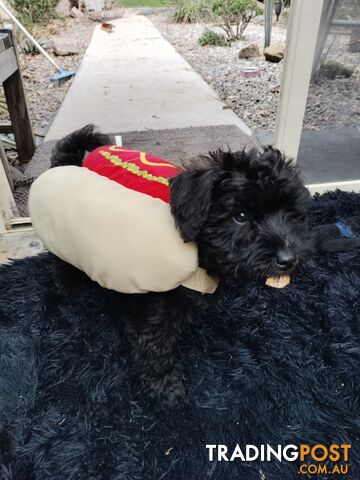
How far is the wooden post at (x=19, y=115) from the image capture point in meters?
3.04

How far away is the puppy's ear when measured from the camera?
1.19m

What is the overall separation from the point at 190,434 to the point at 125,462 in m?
0.25

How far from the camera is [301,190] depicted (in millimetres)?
1292

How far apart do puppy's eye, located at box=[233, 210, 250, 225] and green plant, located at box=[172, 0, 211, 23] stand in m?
9.57

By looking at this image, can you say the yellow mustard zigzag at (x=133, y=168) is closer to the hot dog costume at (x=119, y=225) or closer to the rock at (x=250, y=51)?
the hot dog costume at (x=119, y=225)

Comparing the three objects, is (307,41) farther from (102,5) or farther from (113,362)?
(102,5)

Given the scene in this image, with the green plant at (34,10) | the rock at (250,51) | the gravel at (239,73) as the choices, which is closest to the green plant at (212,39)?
the gravel at (239,73)

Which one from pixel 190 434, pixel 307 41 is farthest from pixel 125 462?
pixel 307 41

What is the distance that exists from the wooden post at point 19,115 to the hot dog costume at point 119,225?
1872mm

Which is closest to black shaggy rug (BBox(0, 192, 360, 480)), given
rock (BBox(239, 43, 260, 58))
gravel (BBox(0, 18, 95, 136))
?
gravel (BBox(0, 18, 95, 136))

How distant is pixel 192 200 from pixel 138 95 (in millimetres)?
4006

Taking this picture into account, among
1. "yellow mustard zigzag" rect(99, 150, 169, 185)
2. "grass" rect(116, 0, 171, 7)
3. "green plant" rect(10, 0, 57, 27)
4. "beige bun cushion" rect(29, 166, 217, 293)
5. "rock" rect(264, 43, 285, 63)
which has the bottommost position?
"grass" rect(116, 0, 171, 7)

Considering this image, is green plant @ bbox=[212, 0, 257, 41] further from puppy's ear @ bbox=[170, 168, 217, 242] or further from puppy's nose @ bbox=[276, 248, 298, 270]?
puppy's nose @ bbox=[276, 248, 298, 270]

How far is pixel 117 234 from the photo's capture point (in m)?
1.36
